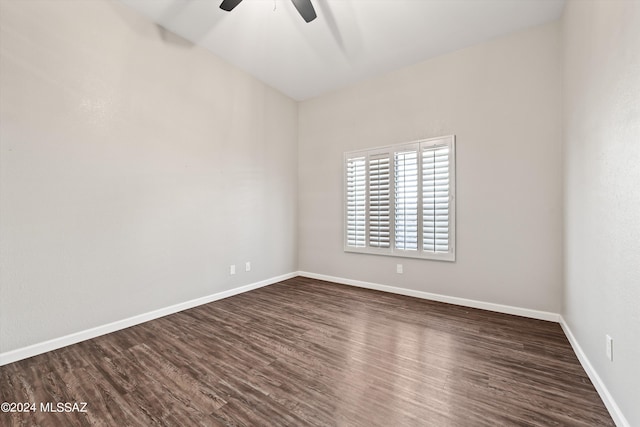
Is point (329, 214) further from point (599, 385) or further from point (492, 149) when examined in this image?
point (599, 385)

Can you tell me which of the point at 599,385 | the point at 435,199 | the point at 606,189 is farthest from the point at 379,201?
the point at 599,385

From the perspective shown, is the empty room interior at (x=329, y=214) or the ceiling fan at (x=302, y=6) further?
the ceiling fan at (x=302, y=6)

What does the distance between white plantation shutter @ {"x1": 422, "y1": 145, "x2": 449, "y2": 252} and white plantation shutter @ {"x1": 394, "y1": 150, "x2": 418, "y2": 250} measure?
0.12 m

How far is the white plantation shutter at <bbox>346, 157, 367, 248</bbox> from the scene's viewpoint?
411 centimetres

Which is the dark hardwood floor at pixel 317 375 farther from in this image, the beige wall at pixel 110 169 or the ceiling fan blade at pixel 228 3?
the ceiling fan blade at pixel 228 3

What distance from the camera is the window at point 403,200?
3363mm

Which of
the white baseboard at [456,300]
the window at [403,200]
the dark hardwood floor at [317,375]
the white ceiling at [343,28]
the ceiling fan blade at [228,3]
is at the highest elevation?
the white ceiling at [343,28]

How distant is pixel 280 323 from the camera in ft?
9.14

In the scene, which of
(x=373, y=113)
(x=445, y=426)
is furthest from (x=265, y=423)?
(x=373, y=113)

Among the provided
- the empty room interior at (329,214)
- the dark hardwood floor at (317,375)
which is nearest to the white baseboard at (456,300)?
the empty room interior at (329,214)

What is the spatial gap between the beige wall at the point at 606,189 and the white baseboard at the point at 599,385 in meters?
0.04

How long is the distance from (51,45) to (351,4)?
9.09 ft

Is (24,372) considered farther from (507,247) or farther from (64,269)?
(507,247)

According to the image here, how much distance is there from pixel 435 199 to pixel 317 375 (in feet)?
8.42
